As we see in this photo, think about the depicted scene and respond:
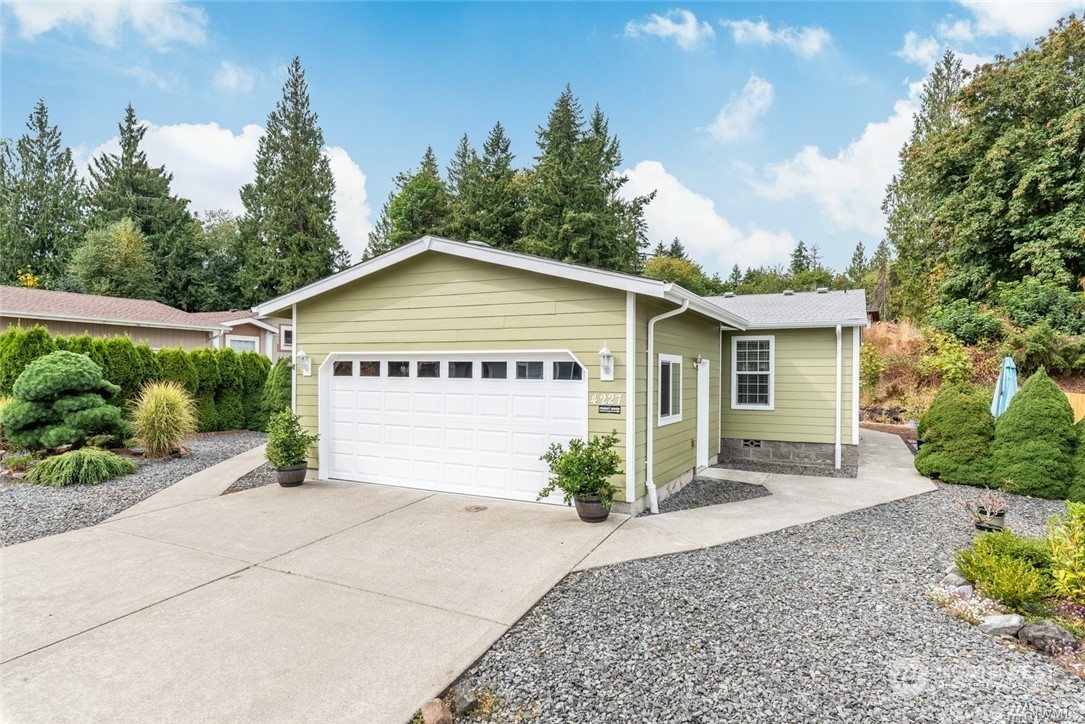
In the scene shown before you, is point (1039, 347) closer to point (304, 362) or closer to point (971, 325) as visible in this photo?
point (971, 325)

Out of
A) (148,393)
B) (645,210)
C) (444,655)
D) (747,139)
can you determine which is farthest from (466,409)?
(645,210)

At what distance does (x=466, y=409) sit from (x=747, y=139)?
13.1 metres

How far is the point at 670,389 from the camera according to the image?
7.51m

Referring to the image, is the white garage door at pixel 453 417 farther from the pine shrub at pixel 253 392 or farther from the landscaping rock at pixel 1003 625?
the pine shrub at pixel 253 392

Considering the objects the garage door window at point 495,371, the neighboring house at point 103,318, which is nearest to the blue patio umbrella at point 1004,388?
the garage door window at point 495,371

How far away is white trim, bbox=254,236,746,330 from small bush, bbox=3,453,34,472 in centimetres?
415

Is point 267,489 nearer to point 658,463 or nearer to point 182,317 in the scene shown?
point 658,463

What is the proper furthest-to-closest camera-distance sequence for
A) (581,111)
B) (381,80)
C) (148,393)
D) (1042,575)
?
(581,111), (381,80), (148,393), (1042,575)

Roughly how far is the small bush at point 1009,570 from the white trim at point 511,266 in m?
3.50

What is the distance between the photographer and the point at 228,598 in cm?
402

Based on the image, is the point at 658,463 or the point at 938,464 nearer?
the point at 658,463

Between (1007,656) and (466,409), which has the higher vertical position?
(466,409)

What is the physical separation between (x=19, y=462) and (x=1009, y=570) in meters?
12.0

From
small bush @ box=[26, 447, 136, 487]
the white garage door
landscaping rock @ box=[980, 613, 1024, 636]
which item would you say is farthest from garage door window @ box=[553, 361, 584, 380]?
small bush @ box=[26, 447, 136, 487]
